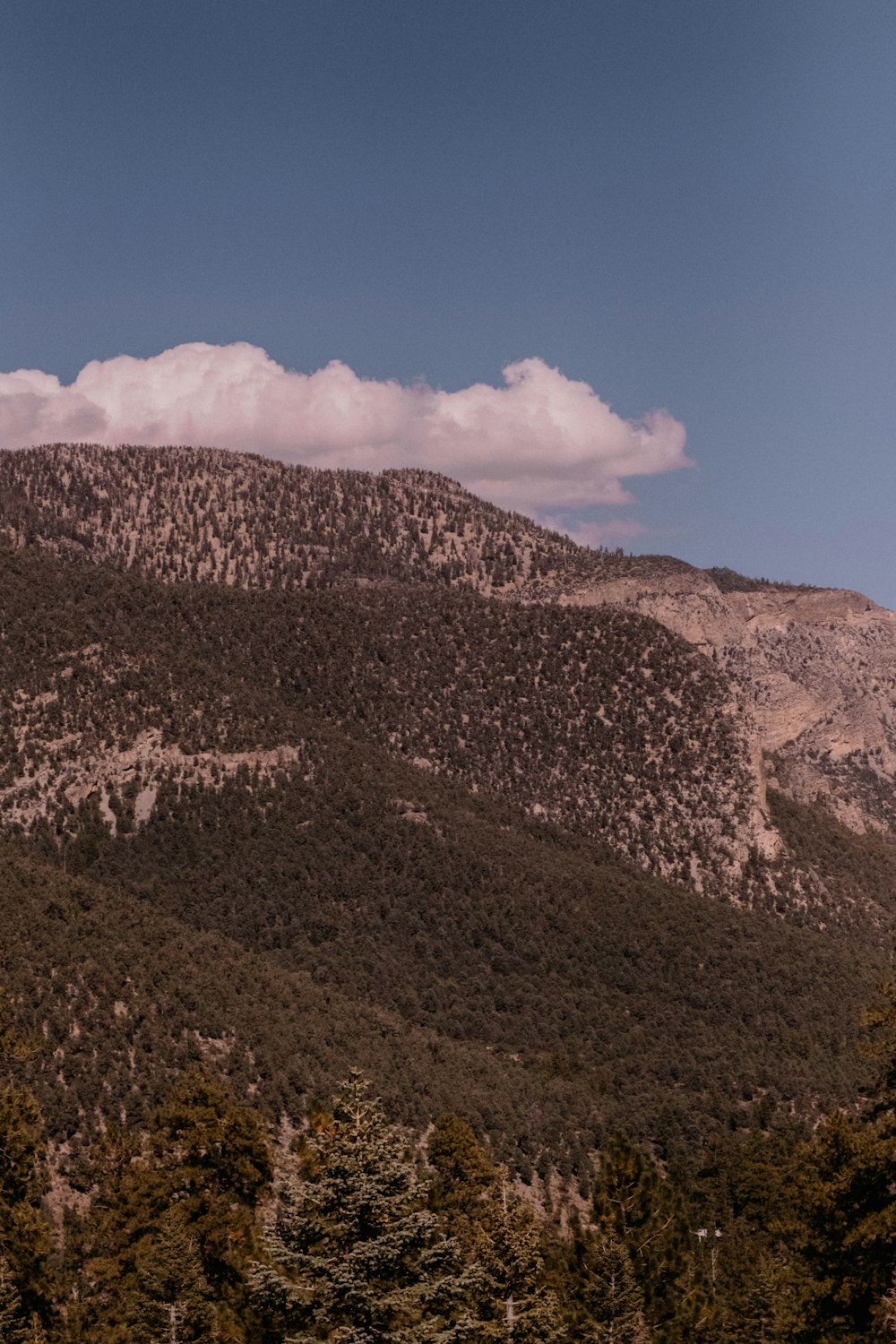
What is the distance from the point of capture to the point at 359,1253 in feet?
77.2

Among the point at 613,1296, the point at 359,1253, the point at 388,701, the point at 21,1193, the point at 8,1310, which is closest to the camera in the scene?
the point at 359,1253

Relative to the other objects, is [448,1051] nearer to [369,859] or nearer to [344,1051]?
[344,1051]

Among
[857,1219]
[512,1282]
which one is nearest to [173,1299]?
[512,1282]

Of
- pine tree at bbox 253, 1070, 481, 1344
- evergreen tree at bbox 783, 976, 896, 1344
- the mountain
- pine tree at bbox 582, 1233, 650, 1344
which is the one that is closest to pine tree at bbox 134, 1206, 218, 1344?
pine tree at bbox 253, 1070, 481, 1344

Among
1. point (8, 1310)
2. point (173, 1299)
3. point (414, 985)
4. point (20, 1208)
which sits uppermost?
point (20, 1208)

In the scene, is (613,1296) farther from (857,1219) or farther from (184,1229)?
(857,1219)

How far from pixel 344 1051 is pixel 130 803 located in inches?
1727

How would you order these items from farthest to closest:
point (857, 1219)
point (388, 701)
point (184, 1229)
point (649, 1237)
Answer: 1. point (388, 701)
2. point (649, 1237)
3. point (184, 1229)
4. point (857, 1219)

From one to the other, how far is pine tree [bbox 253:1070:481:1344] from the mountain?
38.5 meters

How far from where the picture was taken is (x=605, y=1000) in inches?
4574

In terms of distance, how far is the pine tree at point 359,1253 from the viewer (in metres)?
23.6

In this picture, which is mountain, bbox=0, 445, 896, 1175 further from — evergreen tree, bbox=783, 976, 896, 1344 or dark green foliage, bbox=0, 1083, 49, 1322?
evergreen tree, bbox=783, 976, 896, 1344

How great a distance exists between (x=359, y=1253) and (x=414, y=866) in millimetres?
102557

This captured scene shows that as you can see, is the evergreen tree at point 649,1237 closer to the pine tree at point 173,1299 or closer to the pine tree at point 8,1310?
the pine tree at point 173,1299
